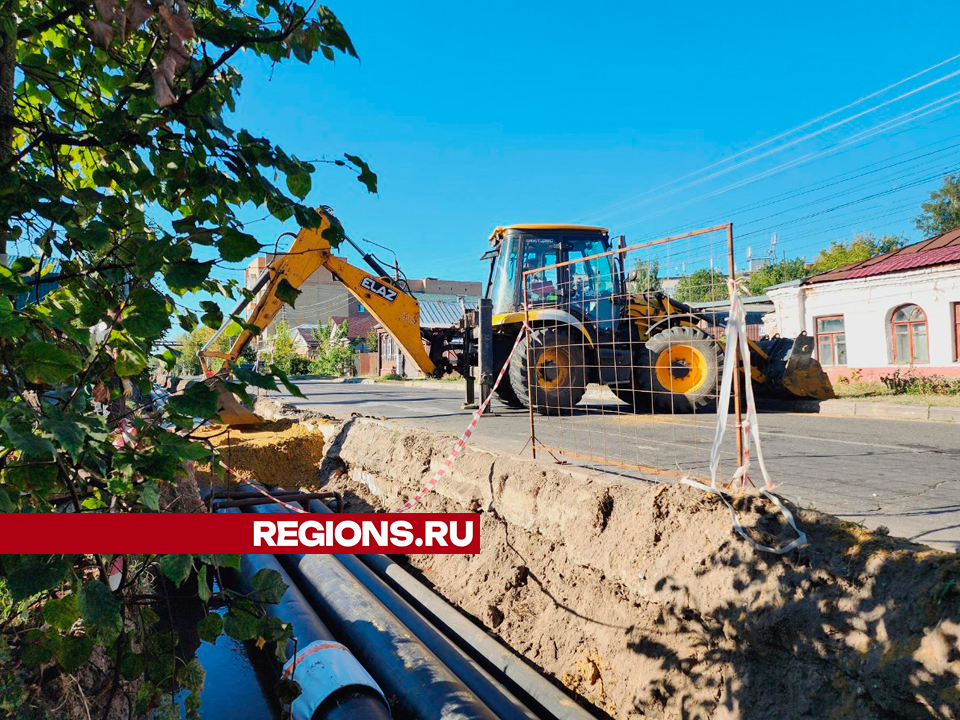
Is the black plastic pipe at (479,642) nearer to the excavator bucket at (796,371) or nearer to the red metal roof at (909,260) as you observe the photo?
the excavator bucket at (796,371)

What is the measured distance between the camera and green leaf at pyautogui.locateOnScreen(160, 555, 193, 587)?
1.40 meters

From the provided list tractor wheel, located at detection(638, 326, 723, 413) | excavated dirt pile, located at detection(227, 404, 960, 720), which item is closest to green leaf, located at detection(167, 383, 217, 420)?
excavated dirt pile, located at detection(227, 404, 960, 720)

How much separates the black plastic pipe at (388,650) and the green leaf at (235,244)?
8.60ft

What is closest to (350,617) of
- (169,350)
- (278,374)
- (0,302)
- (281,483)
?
(169,350)

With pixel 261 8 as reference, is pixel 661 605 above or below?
below

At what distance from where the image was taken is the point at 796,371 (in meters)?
11.0

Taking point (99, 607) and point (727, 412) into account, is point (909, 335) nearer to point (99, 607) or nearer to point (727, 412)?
point (727, 412)

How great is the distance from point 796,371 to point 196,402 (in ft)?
37.4

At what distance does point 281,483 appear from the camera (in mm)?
8430

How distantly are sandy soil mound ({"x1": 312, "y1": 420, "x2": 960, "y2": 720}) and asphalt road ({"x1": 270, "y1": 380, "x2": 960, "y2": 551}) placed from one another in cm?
94

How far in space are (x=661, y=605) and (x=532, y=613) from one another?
4.08 ft

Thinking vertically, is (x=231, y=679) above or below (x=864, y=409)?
below

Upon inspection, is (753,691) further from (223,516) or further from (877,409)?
(877,409)

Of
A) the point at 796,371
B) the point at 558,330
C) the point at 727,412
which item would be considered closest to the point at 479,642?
the point at 727,412
